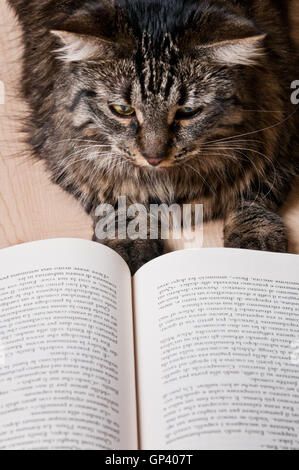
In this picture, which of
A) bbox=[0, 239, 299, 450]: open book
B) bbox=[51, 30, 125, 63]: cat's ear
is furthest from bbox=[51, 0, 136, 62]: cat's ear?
bbox=[0, 239, 299, 450]: open book

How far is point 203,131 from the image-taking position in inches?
50.7

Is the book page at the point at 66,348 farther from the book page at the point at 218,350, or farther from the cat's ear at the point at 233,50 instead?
the cat's ear at the point at 233,50

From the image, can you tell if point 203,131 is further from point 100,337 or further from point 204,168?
point 100,337

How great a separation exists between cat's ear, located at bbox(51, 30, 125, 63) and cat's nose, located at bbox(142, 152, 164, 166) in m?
0.20

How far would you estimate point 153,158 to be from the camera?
1.27m

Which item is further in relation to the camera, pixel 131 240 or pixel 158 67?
pixel 131 240

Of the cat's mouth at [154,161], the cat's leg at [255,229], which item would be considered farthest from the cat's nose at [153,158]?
the cat's leg at [255,229]

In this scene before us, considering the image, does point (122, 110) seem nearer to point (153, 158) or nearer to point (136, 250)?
point (153, 158)

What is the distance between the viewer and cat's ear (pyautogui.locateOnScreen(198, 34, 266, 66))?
1149 millimetres

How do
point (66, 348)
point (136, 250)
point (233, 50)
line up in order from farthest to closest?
point (136, 250), point (233, 50), point (66, 348)

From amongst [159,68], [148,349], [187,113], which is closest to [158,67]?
[159,68]

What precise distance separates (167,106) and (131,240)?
0.29m

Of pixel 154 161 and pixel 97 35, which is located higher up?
pixel 97 35

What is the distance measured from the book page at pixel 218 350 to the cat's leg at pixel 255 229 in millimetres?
83
